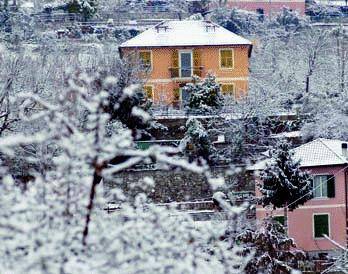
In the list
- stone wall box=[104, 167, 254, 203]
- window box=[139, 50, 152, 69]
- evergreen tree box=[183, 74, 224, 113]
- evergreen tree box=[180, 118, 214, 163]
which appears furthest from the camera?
window box=[139, 50, 152, 69]

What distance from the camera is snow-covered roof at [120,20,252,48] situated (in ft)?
67.1

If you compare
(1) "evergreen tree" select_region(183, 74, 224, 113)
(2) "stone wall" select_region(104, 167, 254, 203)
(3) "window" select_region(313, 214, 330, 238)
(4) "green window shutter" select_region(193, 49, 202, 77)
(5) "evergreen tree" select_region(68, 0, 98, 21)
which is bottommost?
(3) "window" select_region(313, 214, 330, 238)

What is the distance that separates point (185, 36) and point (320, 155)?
791cm

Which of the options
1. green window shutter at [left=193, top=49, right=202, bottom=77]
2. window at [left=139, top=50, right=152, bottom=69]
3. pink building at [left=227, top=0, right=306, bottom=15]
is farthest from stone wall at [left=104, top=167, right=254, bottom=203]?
pink building at [left=227, top=0, right=306, bottom=15]

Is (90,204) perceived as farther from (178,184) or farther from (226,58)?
(226,58)

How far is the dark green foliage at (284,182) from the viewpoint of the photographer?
504 inches

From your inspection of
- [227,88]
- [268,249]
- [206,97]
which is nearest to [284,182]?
[268,249]

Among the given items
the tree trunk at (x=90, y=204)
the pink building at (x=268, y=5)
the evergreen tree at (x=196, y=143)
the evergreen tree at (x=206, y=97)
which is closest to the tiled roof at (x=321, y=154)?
the evergreen tree at (x=196, y=143)

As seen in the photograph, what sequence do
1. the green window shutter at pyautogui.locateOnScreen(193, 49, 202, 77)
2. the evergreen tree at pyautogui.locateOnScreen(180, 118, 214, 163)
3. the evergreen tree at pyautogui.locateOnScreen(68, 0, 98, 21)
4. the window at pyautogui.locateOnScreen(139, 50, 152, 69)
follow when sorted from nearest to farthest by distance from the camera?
the evergreen tree at pyautogui.locateOnScreen(180, 118, 214, 163) < the window at pyautogui.locateOnScreen(139, 50, 152, 69) < the green window shutter at pyautogui.locateOnScreen(193, 49, 202, 77) < the evergreen tree at pyautogui.locateOnScreen(68, 0, 98, 21)

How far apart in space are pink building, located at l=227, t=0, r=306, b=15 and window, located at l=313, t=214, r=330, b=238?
64.6 feet

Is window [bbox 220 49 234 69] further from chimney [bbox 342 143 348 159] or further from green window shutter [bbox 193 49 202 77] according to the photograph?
chimney [bbox 342 143 348 159]

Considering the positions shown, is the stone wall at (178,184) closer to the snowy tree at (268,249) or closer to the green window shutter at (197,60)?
the snowy tree at (268,249)

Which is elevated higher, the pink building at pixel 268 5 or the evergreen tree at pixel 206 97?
the pink building at pixel 268 5

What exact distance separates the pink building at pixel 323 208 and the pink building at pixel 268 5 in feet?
63.4
